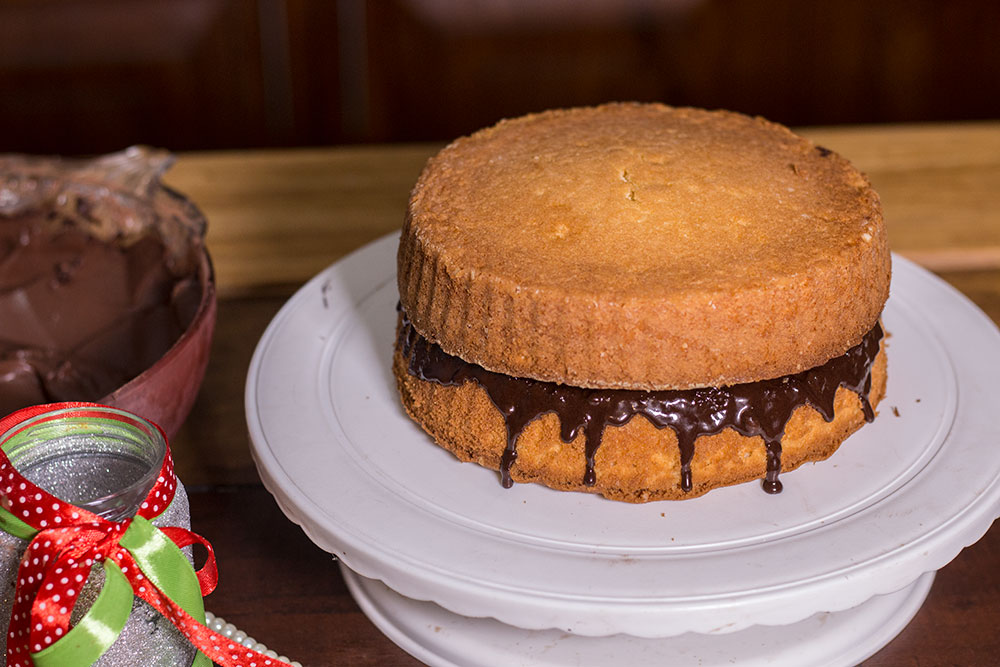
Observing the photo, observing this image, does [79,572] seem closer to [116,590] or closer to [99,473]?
[116,590]

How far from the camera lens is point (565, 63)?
3.42m

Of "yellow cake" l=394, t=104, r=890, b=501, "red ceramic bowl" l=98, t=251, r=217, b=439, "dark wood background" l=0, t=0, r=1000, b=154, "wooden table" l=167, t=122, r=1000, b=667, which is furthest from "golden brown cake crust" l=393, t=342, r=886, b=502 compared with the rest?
"dark wood background" l=0, t=0, r=1000, b=154

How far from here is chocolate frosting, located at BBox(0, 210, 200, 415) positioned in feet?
5.08

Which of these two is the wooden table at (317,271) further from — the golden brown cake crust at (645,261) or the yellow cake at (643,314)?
the golden brown cake crust at (645,261)

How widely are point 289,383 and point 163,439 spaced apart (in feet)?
1.09

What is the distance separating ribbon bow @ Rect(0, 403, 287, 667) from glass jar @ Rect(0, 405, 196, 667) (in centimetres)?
2

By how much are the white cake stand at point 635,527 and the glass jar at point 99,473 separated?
0.59ft

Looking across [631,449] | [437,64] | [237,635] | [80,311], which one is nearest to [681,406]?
[631,449]

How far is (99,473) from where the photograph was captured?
1243 millimetres

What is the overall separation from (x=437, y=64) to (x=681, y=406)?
2.32 m

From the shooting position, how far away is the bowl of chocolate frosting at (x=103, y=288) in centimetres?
154

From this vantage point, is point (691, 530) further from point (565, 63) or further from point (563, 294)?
point (565, 63)

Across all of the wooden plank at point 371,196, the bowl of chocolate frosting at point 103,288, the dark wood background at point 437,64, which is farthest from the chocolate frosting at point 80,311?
the dark wood background at point 437,64

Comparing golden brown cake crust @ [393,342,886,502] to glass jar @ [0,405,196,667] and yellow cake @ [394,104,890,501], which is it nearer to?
yellow cake @ [394,104,890,501]
